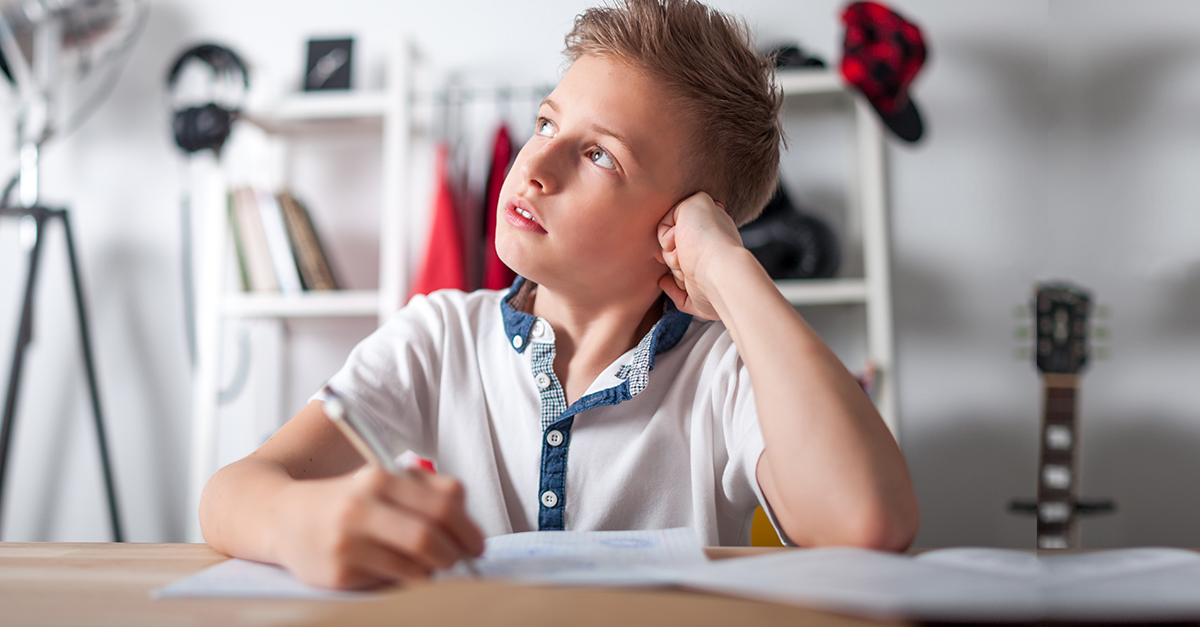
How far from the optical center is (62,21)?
5.44 feet

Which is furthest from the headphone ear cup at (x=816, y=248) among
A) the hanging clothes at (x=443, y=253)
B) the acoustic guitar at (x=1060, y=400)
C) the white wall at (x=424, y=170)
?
the hanging clothes at (x=443, y=253)

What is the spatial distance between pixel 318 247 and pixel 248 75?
52cm

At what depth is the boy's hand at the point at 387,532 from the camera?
346 mm

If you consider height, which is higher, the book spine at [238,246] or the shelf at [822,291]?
the book spine at [238,246]

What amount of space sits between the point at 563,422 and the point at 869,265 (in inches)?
39.3

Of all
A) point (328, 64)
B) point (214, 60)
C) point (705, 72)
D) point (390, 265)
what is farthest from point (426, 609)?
point (214, 60)

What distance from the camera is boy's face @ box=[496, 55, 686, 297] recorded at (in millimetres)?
731

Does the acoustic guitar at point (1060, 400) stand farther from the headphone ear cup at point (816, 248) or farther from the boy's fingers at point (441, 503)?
the boy's fingers at point (441, 503)

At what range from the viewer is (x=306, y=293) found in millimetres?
1573

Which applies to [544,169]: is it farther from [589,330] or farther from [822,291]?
[822,291]

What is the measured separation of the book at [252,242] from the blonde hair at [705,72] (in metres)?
1.00

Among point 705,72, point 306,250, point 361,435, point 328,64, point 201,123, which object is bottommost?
point 361,435

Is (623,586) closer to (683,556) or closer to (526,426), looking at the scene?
(683,556)

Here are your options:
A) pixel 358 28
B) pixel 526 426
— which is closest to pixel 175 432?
pixel 358 28
